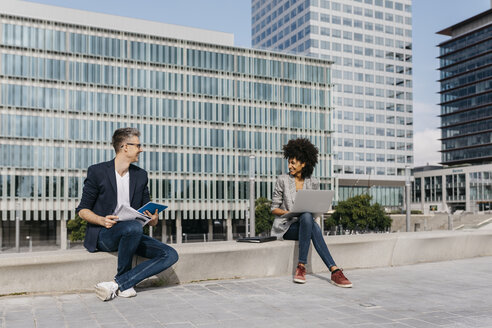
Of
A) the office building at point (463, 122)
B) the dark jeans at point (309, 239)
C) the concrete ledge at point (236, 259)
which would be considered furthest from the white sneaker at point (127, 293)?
the office building at point (463, 122)

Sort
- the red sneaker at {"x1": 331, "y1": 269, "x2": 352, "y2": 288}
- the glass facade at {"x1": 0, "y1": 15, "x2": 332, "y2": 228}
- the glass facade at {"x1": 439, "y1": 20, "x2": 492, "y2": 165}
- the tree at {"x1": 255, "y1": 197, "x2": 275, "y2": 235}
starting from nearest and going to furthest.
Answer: the red sneaker at {"x1": 331, "y1": 269, "x2": 352, "y2": 288} < the glass facade at {"x1": 0, "y1": 15, "x2": 332, "y2": 228} < the tree at {"x1": 255, "y1": 197, "x2": 275, "y2": 235} < the glass facade at {"x1": 439, "y1": 20, "x2": 492, "y2": 165}

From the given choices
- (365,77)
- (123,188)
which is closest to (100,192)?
(123,188)

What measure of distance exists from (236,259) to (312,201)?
4.68ft

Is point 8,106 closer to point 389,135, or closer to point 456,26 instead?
point 389,135

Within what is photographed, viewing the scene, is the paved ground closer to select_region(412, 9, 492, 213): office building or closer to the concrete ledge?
the concrete ledge

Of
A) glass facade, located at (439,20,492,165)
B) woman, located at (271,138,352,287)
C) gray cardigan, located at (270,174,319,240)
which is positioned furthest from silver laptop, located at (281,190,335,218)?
glass facade, located at (439,20,492,165)

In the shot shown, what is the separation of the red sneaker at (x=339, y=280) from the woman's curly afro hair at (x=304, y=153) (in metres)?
1.61

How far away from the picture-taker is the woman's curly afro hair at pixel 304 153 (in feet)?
25.8

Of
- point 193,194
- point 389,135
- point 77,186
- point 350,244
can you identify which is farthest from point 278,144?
point 350,244

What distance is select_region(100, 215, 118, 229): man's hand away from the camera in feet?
19.6

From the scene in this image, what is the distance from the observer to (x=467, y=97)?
109 metres

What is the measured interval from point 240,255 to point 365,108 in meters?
93.7

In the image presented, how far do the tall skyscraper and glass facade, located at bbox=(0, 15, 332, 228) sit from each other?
23.1m

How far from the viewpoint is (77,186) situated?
194ft
